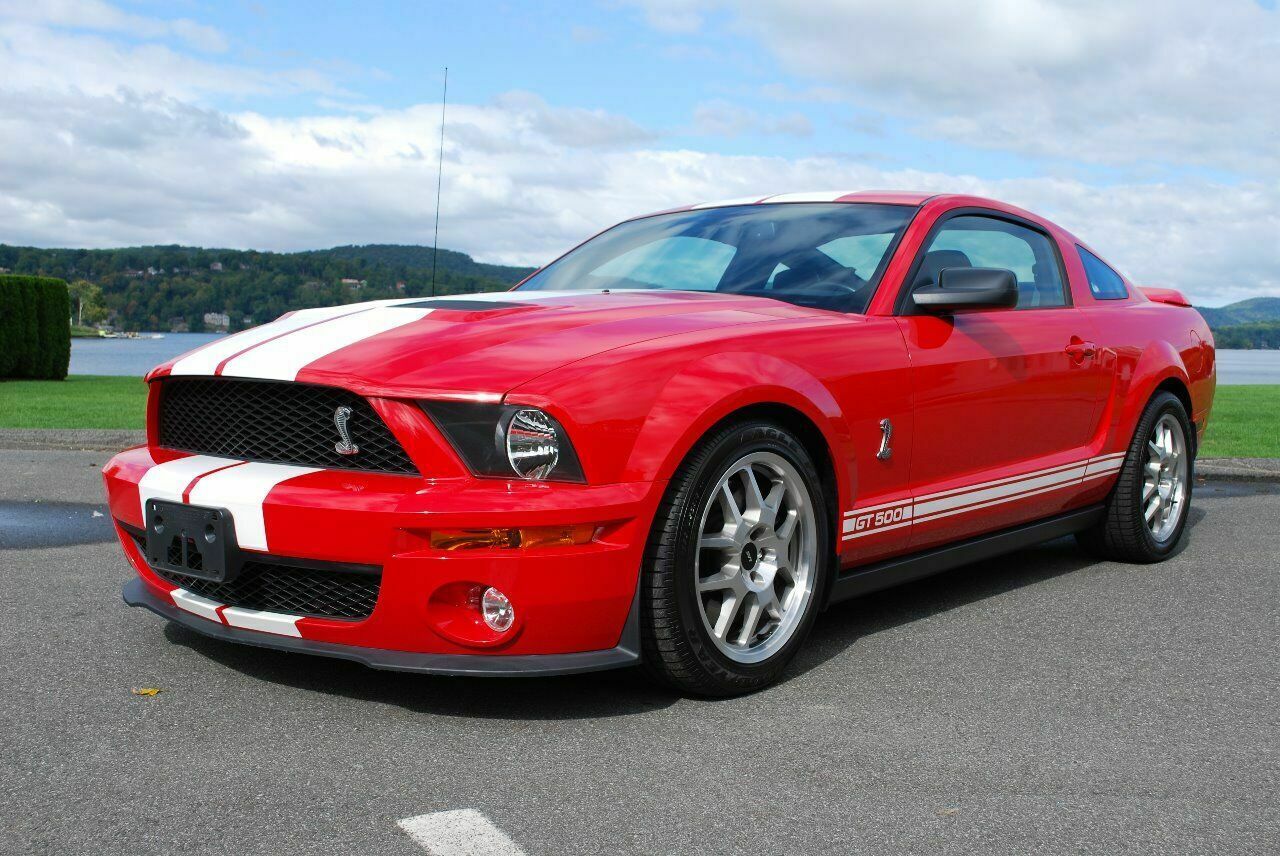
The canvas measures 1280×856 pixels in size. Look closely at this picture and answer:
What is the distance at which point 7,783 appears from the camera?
8.54 ft

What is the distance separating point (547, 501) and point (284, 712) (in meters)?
0.87

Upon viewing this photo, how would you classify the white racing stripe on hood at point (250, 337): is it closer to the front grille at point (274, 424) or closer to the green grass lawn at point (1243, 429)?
the front grille at point (274, 424)

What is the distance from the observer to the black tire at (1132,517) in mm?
5156

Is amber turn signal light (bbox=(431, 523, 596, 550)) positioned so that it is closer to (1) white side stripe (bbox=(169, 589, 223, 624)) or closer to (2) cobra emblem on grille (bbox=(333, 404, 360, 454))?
(2) cobra emblem on grille (bbox=(333, 404, 360, 454))

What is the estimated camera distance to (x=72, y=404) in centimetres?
1559

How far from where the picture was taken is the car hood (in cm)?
301

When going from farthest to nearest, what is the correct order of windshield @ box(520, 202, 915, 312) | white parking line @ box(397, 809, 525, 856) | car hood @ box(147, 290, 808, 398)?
windshield @ box(520, 202, 915, 312) → car hood @ box(147, 290, 808, 398) → white parking line @ box(397, 809, 525, 856)

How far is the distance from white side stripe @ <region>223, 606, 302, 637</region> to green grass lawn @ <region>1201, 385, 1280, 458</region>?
844 centimetres

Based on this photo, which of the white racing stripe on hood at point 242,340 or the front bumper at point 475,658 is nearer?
the front bumper at point 475,658

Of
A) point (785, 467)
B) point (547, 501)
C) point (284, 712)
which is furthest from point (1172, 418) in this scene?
point (284, 712)

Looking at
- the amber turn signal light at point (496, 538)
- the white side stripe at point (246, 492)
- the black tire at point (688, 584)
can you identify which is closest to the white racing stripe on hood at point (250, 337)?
the white side stripe at point (246, 492)

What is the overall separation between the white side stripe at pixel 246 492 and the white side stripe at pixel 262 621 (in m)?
0.19

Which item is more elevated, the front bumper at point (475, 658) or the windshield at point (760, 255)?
the windshield at point (760, 255)

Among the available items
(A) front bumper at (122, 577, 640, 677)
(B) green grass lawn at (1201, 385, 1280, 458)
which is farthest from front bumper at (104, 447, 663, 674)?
(B) green grass lawn at (1201, 385, 1280, 458)
